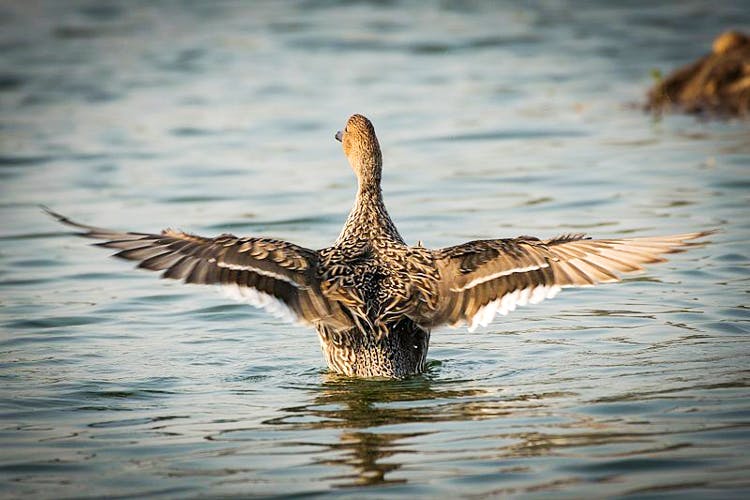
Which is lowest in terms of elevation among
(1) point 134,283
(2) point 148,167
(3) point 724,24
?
(1) point 134,283

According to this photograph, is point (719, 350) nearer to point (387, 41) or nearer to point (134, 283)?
point (134, 283)

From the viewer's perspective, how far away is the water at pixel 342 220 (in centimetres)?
600

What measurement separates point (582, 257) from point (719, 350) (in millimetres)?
1168

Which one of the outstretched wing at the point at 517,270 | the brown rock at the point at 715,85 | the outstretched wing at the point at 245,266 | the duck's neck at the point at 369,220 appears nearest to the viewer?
the outstretched wing at the point at 245,266

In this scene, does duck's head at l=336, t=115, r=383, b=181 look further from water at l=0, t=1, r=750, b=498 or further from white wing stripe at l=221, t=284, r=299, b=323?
white wing stripe at l=221, t=284, r=299, b=323

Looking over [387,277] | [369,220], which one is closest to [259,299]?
[387,277]

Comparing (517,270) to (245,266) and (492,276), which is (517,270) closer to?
(492,276)

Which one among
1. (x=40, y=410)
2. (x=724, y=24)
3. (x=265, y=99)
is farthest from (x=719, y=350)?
(x=724, y=24)

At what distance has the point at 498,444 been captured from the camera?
6.06 meters

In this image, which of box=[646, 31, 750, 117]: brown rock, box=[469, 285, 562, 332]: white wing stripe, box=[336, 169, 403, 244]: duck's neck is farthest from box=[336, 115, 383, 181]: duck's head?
box=[646, 31, 750, 117]: brown rock

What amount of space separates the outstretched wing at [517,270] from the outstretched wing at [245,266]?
67 cm

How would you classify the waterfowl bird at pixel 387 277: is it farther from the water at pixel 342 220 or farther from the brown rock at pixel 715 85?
the brown rock at pixel 715 85

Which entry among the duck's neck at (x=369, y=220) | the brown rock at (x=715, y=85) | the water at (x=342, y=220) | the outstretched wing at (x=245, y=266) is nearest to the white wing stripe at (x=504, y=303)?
the water at (x=342, y=220)

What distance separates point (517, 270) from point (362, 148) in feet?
6.30
